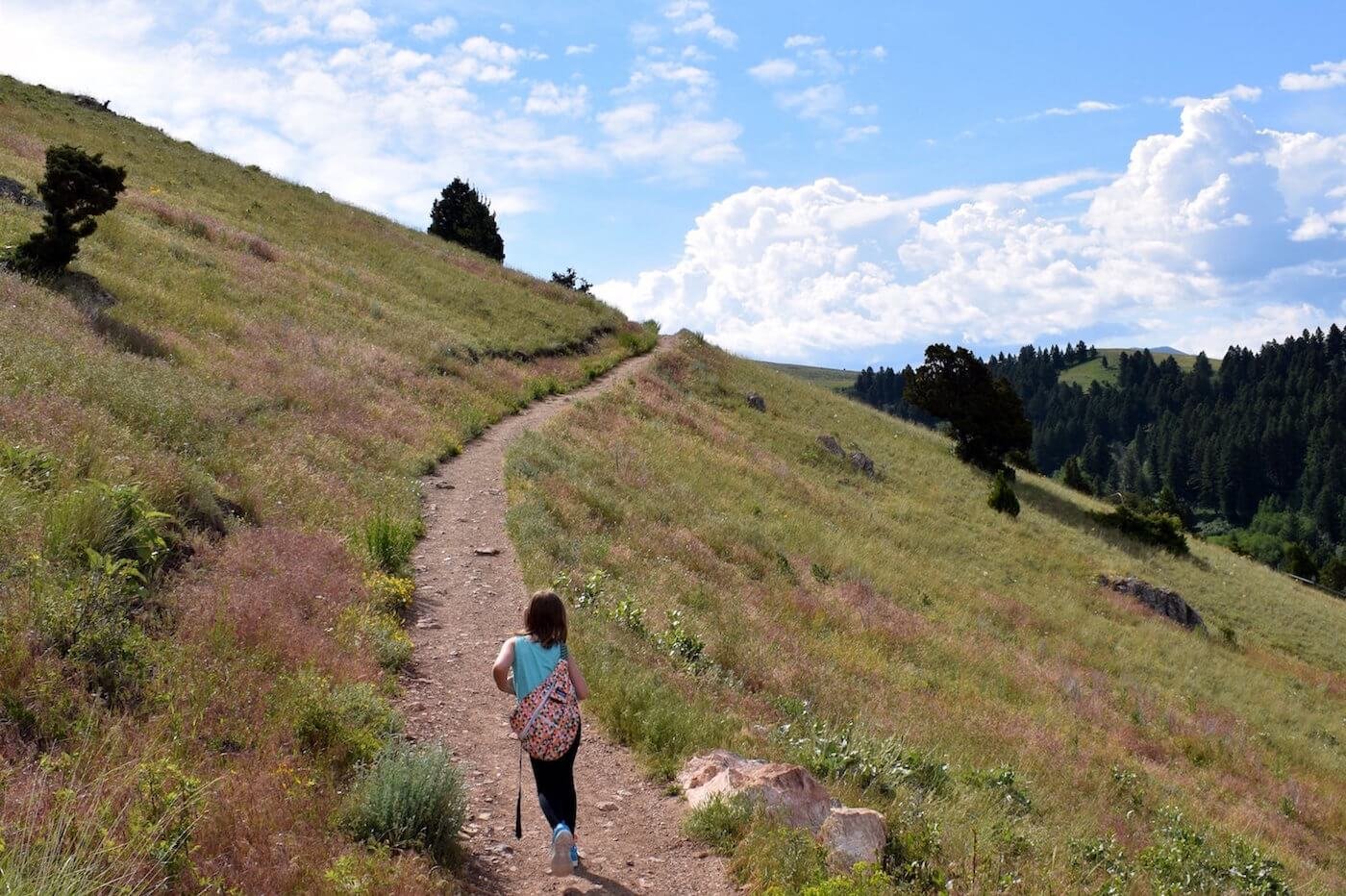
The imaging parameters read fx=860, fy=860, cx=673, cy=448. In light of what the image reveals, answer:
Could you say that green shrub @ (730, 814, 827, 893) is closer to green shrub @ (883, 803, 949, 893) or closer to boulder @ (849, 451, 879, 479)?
green shrub @ (883, 803, 949, 893)

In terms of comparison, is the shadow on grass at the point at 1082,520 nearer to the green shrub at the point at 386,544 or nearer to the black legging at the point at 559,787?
the green shrub at the point at 386,544

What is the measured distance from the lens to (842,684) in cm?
1209

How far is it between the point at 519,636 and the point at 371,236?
44.9 meters

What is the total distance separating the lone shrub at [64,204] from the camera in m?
17.8

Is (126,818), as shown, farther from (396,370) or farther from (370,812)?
(396,370)

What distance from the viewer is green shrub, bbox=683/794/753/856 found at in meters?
6.23

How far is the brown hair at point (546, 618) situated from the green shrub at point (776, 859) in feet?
6.35

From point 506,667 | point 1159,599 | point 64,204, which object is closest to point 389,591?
point 506,667

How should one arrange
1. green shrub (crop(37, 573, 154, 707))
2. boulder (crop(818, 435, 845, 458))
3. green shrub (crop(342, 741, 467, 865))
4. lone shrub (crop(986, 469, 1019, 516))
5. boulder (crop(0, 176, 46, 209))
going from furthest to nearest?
boulder (crop(818, 435, 845, 458)), lone shrub (crop(986, 469, 1019, 516)), boulder (crop(0, 176, 46, 209)), green shrub (crop(37, 573, 154, 707)), green shrub (crop(342, 741, 467, 865))

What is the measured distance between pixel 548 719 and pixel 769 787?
5.90ft

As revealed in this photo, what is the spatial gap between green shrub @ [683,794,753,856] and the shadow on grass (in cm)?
3513

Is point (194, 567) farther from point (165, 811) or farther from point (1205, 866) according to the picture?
point (1205, 866)

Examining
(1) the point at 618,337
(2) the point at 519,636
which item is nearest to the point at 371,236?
(1) the point at 618,337

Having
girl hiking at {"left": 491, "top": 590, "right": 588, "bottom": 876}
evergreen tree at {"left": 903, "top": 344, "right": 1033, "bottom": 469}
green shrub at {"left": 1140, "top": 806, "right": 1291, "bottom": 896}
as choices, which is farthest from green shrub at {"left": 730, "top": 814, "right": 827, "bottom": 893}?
evergreen tree at {"left": 903, "top": 344, "right": 1033, "bottom": 469}
